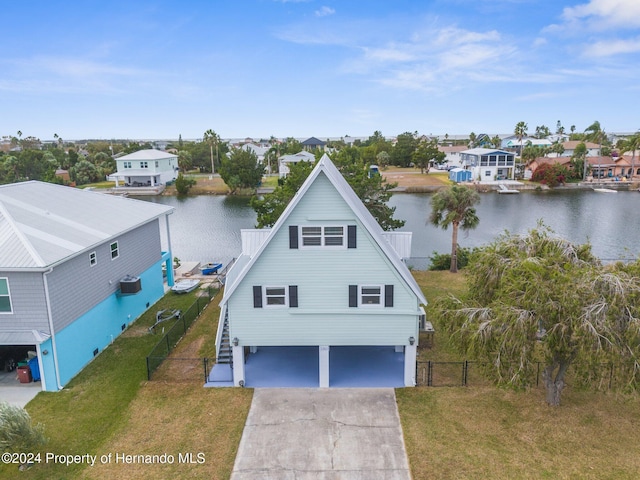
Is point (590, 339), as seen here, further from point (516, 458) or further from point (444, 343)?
point (444, 343)

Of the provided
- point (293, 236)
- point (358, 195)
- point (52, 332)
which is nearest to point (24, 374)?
point (52, 332)

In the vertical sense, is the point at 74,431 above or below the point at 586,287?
below

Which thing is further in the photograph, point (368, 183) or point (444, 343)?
point (368, 183)

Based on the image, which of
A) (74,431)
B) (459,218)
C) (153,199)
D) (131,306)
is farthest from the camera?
(153,199)

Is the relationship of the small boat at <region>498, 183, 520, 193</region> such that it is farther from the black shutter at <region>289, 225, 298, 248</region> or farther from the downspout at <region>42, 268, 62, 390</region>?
the downspout at <region>42, 268, 62, 390</region>

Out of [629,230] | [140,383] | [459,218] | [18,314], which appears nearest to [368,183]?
[459,218]

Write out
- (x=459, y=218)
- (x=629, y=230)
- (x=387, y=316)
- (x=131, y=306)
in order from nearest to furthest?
(x=387, y=316) < (x=131, y=306) < (x=459, y=218) < (x=629, y=230)

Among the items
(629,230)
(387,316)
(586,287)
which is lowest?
(629,230)
